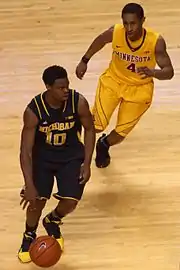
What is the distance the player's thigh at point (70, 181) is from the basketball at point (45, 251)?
204 mm

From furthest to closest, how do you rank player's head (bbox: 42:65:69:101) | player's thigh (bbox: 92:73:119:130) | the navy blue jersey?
player's thigh (bbox: 92:73:119:130) < the navy blue jersey < player's head (bbox: 42:65:69:101)

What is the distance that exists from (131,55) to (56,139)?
671mm

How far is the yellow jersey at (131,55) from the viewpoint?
3.82 metres

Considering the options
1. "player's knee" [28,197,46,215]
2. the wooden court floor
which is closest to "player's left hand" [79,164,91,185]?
"player's knee" [28,197,46,215]

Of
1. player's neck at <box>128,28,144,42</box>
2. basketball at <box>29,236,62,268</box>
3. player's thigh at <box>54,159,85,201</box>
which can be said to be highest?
player's neck at <box>128,28,144,42</box>

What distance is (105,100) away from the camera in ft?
13.1

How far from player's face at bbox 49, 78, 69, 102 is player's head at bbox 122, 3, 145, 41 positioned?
0.57 metres

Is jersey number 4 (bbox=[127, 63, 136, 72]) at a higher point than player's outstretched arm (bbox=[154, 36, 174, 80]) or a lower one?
lower

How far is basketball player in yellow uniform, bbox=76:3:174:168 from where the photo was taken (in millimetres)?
3768

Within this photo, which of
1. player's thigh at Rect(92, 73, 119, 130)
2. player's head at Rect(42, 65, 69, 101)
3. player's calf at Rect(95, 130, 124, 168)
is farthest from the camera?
player's calf at Rect(95, 130, 124, 168)

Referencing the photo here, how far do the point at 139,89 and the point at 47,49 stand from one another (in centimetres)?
163

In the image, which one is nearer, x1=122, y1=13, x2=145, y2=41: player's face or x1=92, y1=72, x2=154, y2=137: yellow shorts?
x1=122, y1=13, x2=145, y2=41: player's face

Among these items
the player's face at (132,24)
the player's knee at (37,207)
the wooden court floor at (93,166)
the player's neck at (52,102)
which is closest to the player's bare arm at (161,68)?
the player's face at (132,24)

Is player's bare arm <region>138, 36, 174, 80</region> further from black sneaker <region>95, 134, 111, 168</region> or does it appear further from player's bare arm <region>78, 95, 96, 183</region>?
black sneaker <region>95, 134, 111, 168</region>
